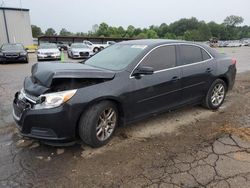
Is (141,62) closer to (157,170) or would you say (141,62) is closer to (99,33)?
(157,170)

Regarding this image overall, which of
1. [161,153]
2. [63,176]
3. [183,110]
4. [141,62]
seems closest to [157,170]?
[161,153]

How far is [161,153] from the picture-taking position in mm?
3682

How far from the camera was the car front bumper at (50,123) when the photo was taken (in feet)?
11.0

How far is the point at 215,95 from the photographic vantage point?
5586 millimetres

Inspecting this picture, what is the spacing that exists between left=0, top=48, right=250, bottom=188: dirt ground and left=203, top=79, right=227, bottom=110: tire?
0.61 meters

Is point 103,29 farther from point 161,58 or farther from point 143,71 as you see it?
point 143,71

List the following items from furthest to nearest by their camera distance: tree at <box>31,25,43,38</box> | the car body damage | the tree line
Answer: the tree line, tree at <box>31,25,43,38</box>, the car body damage

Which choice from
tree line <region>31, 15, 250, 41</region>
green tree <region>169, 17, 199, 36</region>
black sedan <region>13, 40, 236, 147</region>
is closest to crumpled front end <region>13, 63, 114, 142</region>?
black sedan <region>13, 40, 236, 147</region>

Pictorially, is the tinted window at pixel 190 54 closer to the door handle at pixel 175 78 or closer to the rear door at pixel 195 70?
the rear door at pixel 195 70

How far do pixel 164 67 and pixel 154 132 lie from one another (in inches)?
46.5

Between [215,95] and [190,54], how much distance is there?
1208mm

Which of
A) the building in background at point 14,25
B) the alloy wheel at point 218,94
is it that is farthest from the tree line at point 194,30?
the alloy wheel at point 218,94

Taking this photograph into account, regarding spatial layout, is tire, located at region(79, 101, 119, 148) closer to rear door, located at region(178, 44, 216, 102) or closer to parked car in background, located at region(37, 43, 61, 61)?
rear door, located at region(178, 44, 216, 102)

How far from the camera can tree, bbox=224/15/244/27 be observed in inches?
5098
